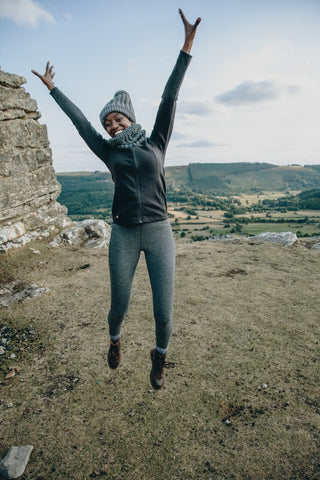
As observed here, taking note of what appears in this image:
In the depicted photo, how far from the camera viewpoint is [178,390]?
394 cm

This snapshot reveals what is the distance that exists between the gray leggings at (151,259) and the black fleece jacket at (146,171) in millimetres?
115

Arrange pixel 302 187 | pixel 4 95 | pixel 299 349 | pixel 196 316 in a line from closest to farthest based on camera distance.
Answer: pixel 299 349 < pixel 196 316 < pixel 4 95 < pixel 302 187

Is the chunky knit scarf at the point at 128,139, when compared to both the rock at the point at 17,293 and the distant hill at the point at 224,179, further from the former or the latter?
the distant hill at the point at 224,179

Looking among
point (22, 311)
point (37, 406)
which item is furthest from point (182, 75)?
point (22, 311)

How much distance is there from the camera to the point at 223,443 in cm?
316

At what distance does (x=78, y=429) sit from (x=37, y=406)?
0.72m

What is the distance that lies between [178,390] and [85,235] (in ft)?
28.3

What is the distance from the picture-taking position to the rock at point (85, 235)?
10.8m

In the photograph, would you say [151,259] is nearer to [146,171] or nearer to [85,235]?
[146,171]

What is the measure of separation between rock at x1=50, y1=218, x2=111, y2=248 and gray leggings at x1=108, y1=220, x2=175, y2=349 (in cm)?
798

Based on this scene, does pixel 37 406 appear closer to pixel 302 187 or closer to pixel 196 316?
pixel 196 316

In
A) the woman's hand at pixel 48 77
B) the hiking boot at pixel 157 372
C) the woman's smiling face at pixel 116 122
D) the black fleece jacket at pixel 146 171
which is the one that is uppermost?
the woman's hand at pixel 48 77

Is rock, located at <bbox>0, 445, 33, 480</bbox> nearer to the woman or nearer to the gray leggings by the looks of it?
the woman

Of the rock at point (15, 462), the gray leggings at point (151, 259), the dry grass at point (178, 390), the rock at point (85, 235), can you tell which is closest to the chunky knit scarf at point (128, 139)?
the gray leggings at point (151, 259)
